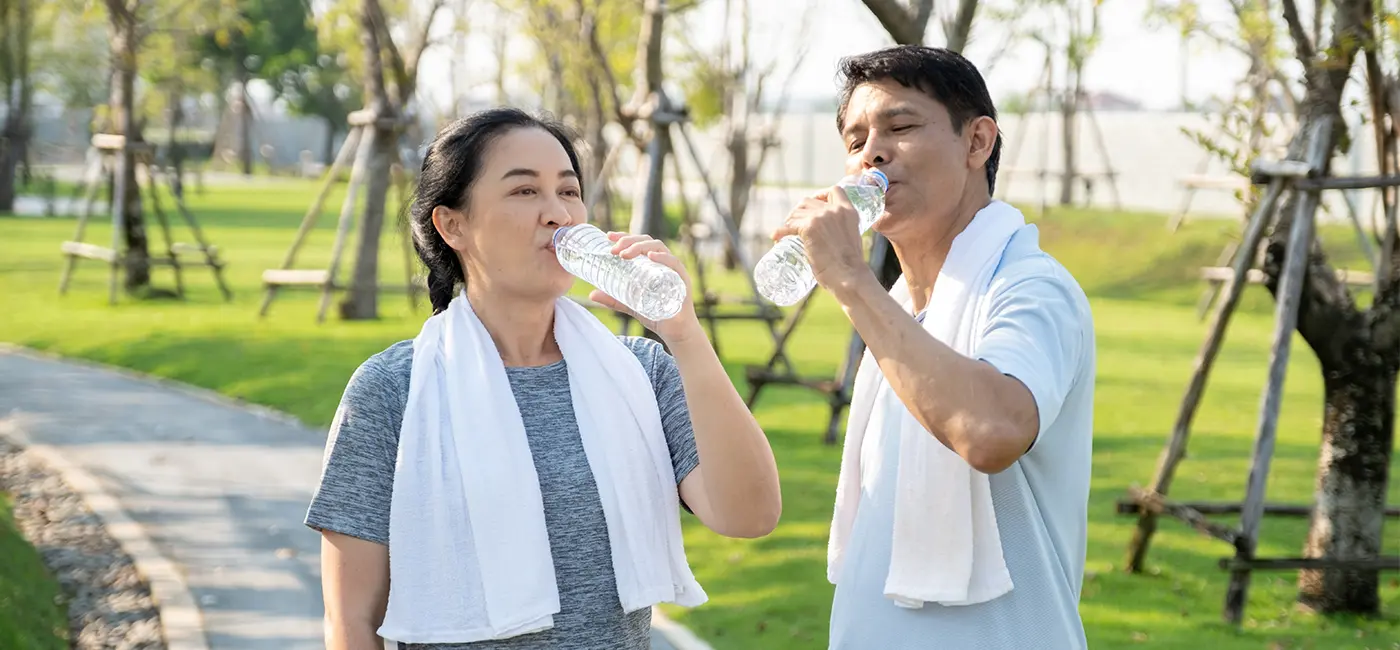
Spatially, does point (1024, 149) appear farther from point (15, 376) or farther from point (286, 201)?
point (15, 376)

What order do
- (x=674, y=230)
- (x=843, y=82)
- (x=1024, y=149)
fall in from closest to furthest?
(x=843, y=82) < (x=674, y=230) < (x=1024, y=149)

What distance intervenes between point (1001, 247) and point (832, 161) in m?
43.4

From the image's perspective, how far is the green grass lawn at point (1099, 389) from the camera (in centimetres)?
680

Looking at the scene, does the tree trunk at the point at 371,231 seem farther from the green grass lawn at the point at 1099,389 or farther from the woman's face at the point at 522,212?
the woman's face at the point at 522,212

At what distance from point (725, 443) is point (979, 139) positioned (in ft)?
2.34

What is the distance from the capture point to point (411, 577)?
2.73 m

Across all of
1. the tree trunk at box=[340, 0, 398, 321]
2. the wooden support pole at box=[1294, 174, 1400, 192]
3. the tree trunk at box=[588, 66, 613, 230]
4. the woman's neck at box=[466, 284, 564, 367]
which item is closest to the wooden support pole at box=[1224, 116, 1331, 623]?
the wooden support pole at box=[1294, 174, 1400, 192]

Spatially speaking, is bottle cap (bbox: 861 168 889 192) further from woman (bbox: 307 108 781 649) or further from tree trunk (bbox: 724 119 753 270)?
tree trunk (bbox: 724 119 753 270)

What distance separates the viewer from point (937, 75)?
2.78m

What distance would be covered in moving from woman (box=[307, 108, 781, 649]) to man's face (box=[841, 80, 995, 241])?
415 millimetres

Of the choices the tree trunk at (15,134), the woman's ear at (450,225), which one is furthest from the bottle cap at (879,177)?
the tree trunk at (15,134)

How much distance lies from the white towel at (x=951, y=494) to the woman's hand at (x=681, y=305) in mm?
325

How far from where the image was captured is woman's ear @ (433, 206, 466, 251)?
2986mm

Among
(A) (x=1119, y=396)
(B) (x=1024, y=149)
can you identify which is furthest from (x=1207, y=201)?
(A) (x=1119, y=396)
